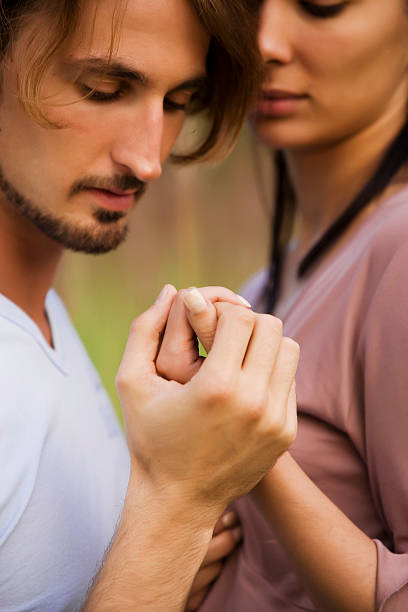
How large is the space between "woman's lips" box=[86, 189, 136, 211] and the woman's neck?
1.67ft

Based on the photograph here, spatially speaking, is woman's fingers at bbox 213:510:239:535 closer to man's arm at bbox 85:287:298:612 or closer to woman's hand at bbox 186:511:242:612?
woman's hand at bbox 186:511:242:612

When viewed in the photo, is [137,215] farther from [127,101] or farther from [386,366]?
[386,366]

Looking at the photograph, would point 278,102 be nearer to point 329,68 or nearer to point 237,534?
point 329,68

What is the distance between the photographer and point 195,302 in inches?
40.2

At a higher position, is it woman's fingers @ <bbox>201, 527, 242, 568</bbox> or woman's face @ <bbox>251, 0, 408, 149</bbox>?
woman's face @ <bbox>251, 0, 408, 149</bbox>

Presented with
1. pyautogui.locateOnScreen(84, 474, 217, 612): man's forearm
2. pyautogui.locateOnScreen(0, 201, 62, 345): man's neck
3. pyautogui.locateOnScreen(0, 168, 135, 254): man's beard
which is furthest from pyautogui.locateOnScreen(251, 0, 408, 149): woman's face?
pyautogui.locateOnScreen(84, 474, 217, 612): man's forearm

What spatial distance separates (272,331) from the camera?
103cm

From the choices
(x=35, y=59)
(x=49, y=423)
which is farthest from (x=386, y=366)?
(x=35, y=59)

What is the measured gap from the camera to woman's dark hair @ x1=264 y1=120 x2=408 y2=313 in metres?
1.58

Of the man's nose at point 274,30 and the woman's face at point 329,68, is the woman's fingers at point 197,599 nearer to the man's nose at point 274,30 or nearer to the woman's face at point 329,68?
the woman's face at point 329,68

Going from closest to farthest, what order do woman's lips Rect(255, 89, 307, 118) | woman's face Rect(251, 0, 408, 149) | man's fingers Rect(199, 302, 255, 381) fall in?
1. man's fingers Rect(199, 302, 255, 381)
2. woman's face Rect(251, 0, 408, 149)
3. woman's lips Rect(255, 89, 307, 118)

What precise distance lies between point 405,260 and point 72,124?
636 millimetres

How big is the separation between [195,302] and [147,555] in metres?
0.35

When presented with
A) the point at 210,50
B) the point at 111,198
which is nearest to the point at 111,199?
the point at 111,198
